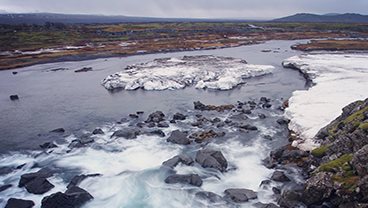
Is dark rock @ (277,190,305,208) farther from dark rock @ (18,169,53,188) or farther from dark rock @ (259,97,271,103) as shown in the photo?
dark rock @ (259,97,271,103)

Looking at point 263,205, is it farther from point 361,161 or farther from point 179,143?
point 179,143

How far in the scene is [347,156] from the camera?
68.5 feet

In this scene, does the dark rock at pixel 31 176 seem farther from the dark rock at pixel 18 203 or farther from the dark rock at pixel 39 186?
the dark rock at pixel 18 203

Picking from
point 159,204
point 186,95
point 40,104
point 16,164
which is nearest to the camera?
point 159,204

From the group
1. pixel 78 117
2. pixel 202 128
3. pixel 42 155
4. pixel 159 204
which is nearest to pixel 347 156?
pixel 159 204

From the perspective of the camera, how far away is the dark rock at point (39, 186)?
869 inches

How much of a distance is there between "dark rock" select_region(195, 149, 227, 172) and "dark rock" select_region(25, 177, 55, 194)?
10737mm

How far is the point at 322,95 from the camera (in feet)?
130

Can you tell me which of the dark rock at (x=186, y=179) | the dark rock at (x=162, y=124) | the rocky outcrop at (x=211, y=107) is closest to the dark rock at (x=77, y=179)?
the dark rock at (x=186, y=179)

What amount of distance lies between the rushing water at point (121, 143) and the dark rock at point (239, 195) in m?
0.47

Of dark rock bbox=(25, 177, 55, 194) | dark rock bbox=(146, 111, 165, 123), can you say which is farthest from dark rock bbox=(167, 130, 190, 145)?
dark rock bbox=(25, 177, 55, 194)

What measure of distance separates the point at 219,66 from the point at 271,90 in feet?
56.7

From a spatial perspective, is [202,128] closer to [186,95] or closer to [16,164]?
[186,95]

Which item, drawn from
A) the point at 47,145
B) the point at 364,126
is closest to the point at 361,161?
the point at 364,126
